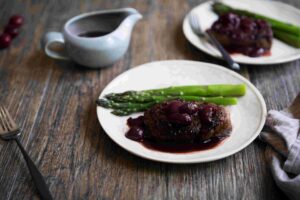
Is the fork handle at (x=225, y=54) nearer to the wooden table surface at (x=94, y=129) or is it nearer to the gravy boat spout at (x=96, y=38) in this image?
the wooden table surface at (x=94, y=129)

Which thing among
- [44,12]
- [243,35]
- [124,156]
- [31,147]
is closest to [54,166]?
[31,147]

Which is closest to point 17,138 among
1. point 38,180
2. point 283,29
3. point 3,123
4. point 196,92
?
point 3,123

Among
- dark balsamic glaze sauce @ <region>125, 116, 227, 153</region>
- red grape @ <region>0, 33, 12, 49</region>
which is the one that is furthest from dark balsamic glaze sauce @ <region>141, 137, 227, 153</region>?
red grape @ <region>0, 33, 12, 49</region>

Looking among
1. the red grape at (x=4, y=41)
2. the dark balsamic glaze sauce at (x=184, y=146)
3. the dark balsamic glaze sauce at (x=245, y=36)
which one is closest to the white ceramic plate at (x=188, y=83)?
the dark balsamic glaze sauce at (x=184, y=146)

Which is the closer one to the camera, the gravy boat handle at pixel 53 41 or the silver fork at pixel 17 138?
the silver fork at pixel 17 138

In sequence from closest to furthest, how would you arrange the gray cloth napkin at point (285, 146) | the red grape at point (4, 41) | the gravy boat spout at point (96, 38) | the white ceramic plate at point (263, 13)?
the gray cloth napkin at point (285, 146), the gravy boat spout at point (96, 38), the white ceramic plate at point (263, 13), the red grape at point (4, 41)

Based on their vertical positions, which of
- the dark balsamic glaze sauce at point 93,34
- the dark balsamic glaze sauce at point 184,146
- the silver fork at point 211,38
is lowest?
the silver fork at point 211,38

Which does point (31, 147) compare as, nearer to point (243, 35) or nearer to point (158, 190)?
point (158, 190)
